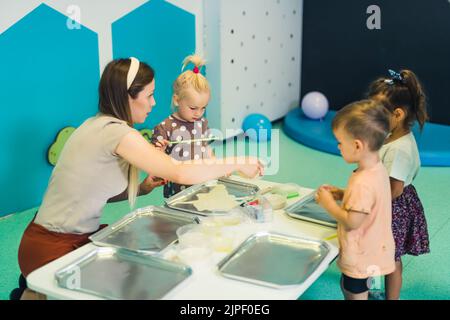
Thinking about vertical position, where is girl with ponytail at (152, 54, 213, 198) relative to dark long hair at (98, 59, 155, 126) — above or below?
below

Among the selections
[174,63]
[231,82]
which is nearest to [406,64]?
[231,82]

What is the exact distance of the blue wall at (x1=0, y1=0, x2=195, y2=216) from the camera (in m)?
3.27

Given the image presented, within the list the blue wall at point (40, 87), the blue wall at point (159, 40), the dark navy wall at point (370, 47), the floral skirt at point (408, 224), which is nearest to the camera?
the floral skirt at point (408, 224)

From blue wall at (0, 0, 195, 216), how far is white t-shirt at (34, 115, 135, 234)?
1.44 metres

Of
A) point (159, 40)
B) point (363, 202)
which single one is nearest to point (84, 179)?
point (363, 202)

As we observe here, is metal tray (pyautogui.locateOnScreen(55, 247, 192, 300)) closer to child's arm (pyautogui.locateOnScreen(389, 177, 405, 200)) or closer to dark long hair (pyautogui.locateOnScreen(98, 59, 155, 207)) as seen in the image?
dark long hair (pyautogui.locateOnScreen(98, 59, 155, 207))

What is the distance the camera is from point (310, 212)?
2.11 metres

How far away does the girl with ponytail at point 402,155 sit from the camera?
6.96 ft

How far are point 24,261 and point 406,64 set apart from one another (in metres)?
4.09

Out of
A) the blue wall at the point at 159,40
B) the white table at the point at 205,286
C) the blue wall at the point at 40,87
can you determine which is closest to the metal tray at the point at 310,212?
the white table at the point at 205,286

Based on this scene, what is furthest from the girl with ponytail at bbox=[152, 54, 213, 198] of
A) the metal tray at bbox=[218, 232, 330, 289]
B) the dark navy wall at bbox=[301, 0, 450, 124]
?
the dark navy wall at bbox=[301, 0, 450, 124]

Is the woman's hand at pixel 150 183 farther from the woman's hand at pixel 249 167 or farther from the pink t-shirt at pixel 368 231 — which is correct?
the pink t-shirt at pixel 368 231

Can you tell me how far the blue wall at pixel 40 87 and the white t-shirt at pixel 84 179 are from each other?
144 centimetres
